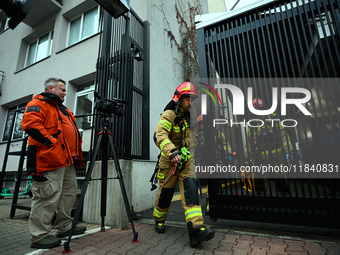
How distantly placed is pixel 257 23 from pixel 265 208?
2.73 meters

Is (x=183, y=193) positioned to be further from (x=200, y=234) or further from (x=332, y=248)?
(x=332, y=248)

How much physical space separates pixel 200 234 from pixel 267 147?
4.91 feet

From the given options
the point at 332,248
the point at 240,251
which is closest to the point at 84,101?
the point at 240,251

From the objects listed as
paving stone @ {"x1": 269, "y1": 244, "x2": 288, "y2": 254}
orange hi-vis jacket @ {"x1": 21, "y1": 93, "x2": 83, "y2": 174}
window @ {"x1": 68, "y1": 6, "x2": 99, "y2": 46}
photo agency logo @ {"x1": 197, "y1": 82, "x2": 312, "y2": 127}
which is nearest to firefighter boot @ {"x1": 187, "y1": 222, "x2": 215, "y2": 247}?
paving stone @ {"x1": 269, "y1": 244, "x2": 288, "y2": 254}

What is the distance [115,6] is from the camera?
12.1 ft

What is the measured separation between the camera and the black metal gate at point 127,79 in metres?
4.10

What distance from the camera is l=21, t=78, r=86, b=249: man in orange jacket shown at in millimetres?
Result: 2443

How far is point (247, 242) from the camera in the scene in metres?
2.34

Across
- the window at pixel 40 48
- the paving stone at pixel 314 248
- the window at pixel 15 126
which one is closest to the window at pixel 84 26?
the window at pixel 40 48

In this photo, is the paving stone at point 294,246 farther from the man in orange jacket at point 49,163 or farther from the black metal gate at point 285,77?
the man in orange jacket at point 49,163

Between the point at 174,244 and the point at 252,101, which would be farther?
the point at 252,101

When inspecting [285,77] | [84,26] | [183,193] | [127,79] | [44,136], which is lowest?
[183,193]

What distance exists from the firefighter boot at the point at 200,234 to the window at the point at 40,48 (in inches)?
395

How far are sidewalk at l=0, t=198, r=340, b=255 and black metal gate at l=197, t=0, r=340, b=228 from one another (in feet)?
0.78
